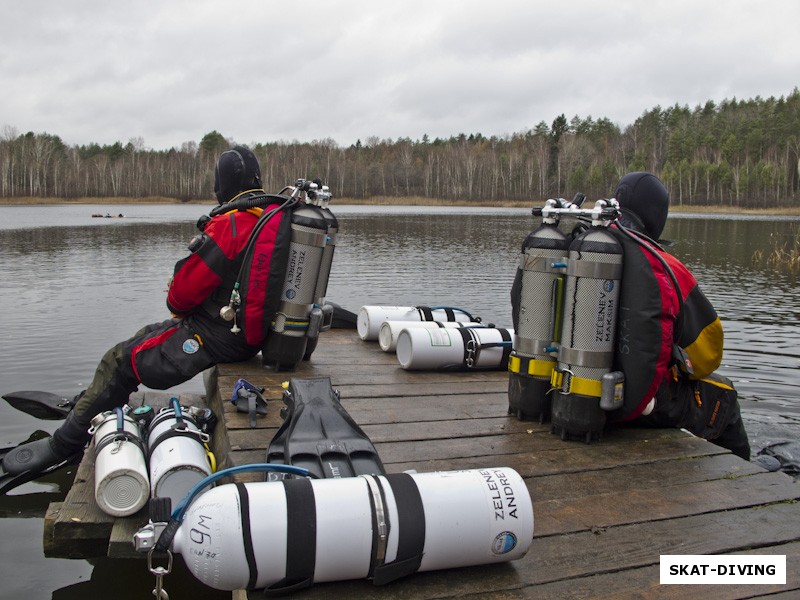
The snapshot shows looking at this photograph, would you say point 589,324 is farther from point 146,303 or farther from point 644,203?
point 146,303

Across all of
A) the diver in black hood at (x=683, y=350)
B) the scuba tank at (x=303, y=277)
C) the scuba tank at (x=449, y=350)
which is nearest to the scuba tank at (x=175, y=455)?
the scuba tank at (x=303, y=277)

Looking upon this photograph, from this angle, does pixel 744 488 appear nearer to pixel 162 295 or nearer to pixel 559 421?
pixel 559 421

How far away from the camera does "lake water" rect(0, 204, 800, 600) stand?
494 centimetres

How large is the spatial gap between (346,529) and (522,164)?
98.8 m

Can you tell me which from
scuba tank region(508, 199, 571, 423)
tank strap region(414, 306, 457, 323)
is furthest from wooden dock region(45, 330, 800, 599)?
tank strap region(414, 306, 457, 323)

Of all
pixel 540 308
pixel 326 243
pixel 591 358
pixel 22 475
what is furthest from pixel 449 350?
pixel 22 475

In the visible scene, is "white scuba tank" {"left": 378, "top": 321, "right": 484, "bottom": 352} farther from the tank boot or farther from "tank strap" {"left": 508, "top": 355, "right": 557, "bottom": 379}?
the tank boot

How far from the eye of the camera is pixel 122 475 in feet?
12.4

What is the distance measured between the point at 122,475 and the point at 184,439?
17.9 inches

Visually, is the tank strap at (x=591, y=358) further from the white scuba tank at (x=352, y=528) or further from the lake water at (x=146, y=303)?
the lake water at (x=146, y=303)

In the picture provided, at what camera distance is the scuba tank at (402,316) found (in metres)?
7.29

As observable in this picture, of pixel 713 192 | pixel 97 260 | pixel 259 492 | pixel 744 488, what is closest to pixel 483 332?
pixel 744 488

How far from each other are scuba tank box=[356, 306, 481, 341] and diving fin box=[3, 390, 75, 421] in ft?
9.89

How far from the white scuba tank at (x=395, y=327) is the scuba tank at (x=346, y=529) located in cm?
366
